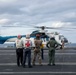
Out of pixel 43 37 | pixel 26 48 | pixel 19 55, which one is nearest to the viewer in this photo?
pixel 26 48

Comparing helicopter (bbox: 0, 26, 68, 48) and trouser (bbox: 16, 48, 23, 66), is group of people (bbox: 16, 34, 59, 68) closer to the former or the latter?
trouser (bbox: 16, 48, 23, 66)

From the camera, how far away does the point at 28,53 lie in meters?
17.5

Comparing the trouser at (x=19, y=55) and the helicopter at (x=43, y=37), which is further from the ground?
the helicopter at (x=43, y=37)

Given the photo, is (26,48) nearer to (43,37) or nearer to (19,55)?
(19,55)

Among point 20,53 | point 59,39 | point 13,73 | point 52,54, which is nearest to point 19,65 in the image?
point 20,53

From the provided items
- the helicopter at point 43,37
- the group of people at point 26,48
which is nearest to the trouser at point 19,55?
the group of people at point 26,48

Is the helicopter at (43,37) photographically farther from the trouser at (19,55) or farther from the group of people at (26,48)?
the trouser at (19,55)

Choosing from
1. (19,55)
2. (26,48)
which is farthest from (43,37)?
(26,48)

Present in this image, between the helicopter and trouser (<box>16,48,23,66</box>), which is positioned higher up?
the helicopter

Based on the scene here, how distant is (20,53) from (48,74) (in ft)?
13.5

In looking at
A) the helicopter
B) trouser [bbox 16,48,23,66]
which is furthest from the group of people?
the helicopter

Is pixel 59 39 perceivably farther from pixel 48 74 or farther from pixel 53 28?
pixel 48 74

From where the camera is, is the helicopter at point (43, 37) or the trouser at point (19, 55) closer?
the trouser at point (19, 55)

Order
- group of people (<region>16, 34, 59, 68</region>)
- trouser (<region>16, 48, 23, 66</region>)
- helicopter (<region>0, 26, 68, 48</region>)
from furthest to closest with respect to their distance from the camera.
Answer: helicopter (<region>0, 26, 68, 48</region>) < trouser (<region>16, 48, 23, 66</region>) < group of people (<region>16, 34, 59, 68</region>)
